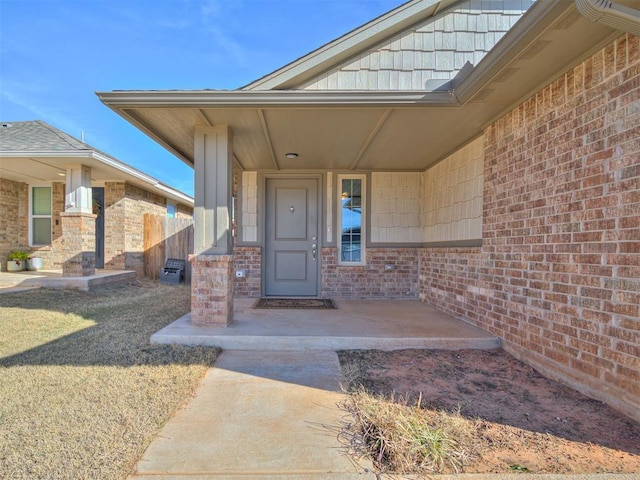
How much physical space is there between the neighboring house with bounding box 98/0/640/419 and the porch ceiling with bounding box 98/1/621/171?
0.07 ft

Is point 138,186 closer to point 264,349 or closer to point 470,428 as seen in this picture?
point 264,349

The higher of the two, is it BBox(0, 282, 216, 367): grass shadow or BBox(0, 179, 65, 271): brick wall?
BBox(0, 179, 65, 271): brick wall

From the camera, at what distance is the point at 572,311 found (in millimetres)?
2832

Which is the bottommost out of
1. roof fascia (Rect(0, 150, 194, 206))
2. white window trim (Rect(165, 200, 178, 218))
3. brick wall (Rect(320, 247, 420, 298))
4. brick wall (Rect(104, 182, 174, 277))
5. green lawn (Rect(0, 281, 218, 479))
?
green lawn (Rect(0, 281, 218, 479))

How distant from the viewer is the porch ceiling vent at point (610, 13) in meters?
2.04

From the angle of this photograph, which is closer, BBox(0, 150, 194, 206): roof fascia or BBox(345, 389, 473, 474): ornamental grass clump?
BBox(345, 389, 473, 474): ornamental grass clump

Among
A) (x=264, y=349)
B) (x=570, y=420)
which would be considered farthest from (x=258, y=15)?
(x=570, y=420)

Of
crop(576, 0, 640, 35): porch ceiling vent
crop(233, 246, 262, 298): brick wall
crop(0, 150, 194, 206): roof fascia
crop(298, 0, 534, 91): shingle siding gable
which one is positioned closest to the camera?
crop(576, 0, 640, 35): porch ceiling vent

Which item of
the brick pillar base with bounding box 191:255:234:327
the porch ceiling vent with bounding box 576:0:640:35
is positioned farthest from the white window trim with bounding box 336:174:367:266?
the porch ceiling vent with bounding box 576:0:640:35

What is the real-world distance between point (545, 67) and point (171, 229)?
945 centimetres

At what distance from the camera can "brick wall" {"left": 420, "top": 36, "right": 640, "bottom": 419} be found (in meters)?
2.39

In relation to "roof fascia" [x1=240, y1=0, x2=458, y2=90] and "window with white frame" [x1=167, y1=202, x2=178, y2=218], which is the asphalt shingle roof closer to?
"window with white frame" [x1=167, y1=202, x2=178, y2=218]

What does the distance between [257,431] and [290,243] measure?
4425 mm

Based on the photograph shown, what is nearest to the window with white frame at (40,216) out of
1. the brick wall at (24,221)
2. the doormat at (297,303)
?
the brick wall at (24,221)
